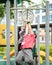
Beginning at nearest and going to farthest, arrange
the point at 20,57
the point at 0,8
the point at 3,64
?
the point at 20,57 → the point at 3,64 → the point at 0,8

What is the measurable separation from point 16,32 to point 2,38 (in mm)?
5601

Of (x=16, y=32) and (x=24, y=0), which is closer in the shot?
(x=16, y=32)

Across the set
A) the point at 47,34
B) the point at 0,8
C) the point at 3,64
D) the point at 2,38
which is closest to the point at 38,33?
the point at 47,34

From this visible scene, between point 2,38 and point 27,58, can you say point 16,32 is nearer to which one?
point 27,58

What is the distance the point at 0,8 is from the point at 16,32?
22.6ft

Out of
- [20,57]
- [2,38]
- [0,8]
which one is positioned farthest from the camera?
[0,8]

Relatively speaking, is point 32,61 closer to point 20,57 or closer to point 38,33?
point 20,57

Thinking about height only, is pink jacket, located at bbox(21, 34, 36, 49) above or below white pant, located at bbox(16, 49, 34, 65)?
above

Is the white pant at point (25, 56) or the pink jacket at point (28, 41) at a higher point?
the pink jacket at point (28, 41)

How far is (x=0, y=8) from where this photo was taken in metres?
13.3

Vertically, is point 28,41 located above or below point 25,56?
above

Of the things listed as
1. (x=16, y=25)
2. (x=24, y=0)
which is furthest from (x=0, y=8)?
(x=16, y=25)

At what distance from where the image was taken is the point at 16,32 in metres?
6.50

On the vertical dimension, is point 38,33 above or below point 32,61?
above
